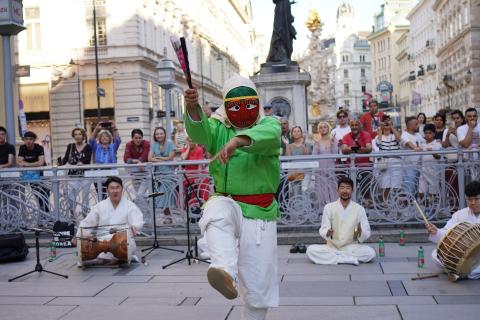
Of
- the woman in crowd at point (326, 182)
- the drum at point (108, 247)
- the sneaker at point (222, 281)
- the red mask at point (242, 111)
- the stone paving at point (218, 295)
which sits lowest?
the stone paving at point (218, 295)

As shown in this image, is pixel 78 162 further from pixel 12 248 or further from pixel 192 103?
pixel 192 103

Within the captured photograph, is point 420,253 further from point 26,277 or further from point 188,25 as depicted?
point 188,25

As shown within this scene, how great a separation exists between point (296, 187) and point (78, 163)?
3803 millimetres

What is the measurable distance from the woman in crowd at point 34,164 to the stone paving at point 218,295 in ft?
7.39

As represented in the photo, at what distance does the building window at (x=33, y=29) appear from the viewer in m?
42.8

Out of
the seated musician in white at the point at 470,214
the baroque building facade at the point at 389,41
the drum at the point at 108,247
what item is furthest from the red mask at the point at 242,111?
the baroque building facade at the point at 389,41

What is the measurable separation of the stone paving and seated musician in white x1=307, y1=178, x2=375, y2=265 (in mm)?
228

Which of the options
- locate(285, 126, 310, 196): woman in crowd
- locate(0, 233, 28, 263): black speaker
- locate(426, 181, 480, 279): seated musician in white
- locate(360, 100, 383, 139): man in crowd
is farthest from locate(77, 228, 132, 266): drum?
locate(360, 100, 383, 139): man in crowd

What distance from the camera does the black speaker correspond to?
32.7ft

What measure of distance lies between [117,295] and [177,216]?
397 cm

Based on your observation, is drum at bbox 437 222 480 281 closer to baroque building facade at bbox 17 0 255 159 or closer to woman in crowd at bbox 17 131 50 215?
woman in crowd at bbox 17 131 50 215

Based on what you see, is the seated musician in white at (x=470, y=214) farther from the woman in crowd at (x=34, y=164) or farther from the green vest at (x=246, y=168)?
the woman in crowd at (x=34, y=164)

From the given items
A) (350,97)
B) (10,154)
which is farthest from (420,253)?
(350,97)

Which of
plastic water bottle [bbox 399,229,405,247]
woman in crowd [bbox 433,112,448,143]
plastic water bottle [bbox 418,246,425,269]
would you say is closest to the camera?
plastic water bottle [bbox 418,246,425,269]
